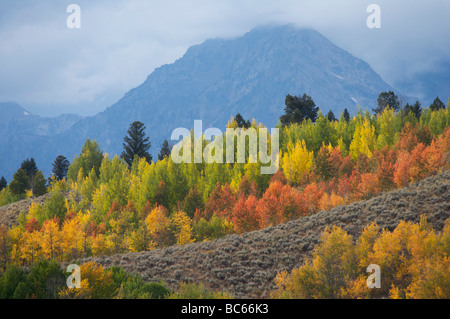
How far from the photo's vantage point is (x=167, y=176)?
76.0 m

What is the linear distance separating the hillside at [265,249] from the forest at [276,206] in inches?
101

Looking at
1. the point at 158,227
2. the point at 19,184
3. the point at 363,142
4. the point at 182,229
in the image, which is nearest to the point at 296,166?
the point at 363,142

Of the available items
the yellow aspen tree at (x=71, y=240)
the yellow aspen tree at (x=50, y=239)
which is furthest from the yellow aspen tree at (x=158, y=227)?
the yellow aspen tree at (x=50, y=239)

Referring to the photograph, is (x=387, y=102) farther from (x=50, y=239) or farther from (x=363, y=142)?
(x=50, y=239)

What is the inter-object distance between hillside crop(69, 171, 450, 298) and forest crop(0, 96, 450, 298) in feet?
8.41

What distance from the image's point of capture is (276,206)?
50344 millimetres

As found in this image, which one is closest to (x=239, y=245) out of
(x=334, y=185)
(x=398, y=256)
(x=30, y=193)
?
(x=398, y=256)

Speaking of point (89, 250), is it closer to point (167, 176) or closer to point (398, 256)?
point (167, 176)

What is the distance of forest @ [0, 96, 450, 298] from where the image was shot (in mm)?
23453

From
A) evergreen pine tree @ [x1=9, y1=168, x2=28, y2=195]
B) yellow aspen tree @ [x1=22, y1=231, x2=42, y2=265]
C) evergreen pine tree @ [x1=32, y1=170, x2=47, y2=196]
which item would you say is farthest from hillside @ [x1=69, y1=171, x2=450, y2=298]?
evergreen pine tree @ [x1=9, y1=168, x2=28, y2=195]

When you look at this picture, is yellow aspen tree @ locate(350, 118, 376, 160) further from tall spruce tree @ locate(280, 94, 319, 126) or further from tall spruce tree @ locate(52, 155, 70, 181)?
tall spruce tree @ locate(52, 155, 70, 181)

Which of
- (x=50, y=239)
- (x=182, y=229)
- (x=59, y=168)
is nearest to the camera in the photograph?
(x=50, y=239)

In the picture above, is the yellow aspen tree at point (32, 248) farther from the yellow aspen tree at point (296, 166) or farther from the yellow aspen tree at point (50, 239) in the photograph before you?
the yellow aspen tree at point (296, 166)

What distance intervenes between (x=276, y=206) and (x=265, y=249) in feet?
56.8
